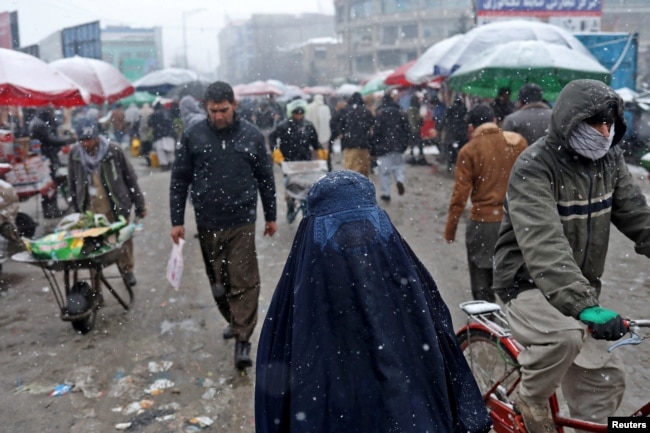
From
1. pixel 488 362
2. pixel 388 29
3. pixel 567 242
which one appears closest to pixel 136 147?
pixel 488 362

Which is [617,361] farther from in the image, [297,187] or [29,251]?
[297,187]

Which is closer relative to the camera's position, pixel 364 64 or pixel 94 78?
pixel 94 78

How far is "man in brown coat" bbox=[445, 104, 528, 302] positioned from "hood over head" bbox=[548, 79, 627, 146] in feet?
7.07

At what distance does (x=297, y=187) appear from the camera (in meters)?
8.75

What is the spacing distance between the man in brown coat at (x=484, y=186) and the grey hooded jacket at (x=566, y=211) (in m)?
1.97

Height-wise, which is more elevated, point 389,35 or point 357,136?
point 389,35

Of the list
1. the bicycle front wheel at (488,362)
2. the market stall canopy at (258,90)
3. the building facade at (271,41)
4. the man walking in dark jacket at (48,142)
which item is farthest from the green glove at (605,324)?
the building facade at (271,41)

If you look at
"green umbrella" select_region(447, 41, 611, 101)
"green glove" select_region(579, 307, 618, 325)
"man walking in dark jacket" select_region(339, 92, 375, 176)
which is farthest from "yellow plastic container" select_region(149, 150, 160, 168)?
"green glove" select_region(579, 307, 618, 325)

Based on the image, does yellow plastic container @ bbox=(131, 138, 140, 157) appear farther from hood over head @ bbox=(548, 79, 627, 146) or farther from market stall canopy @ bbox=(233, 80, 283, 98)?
hood over head @ bbox=(548, 79, 627, 146)

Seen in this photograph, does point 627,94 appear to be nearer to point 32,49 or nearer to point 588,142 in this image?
point 588,142

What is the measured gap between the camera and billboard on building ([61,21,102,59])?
78.1 ft

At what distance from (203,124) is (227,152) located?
311 millimetres

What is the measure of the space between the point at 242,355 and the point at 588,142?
3.09 metres

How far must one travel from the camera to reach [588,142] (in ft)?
8.91
